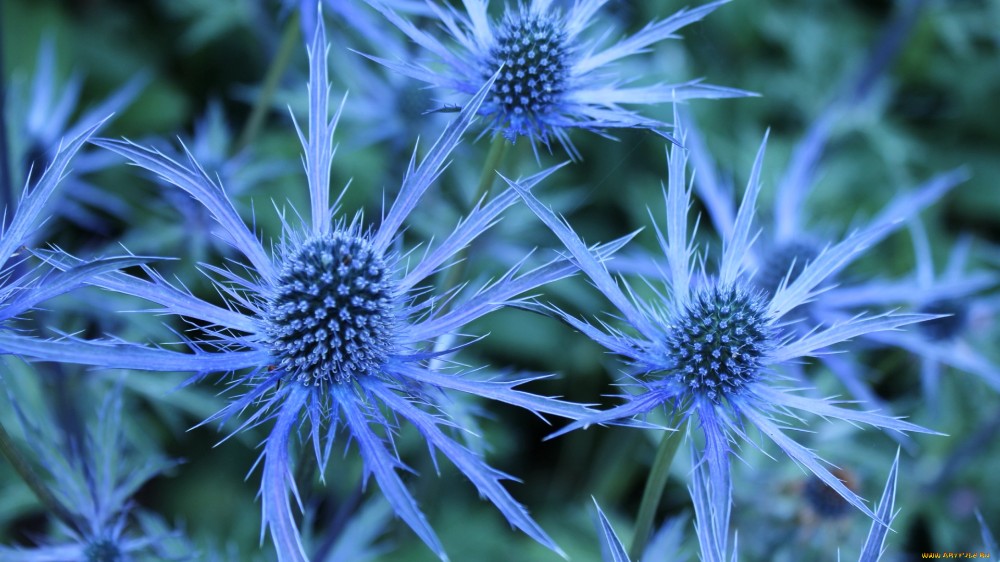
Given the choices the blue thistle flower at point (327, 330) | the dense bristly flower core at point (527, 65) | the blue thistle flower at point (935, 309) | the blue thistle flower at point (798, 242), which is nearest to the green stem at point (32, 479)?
the blue thistle flower at point (327, 330)

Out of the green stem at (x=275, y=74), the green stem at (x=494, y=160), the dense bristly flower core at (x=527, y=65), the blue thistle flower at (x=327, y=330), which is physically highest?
the green stem at (x=275, y=74)

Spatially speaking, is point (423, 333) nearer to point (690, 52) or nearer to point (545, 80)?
point (545, 80)

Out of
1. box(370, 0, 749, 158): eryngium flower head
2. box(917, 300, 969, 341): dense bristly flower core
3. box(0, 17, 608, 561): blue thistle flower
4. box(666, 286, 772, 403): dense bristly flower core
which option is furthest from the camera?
box(917, 300, 969, 341): dense bristly flower core

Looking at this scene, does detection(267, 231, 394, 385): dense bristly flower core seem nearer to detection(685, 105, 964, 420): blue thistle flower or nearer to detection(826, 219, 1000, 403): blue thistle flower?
detection(685, 105, 964, 420): blue thistle flower

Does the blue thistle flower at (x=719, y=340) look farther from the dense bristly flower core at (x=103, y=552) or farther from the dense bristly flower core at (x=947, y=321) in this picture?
the dense bristly flower core at (x=947, y=321)

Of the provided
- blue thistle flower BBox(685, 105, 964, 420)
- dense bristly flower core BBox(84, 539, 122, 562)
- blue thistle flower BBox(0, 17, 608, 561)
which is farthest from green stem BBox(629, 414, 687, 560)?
dense bristly flower core BBox(84, 539, 122, 562)

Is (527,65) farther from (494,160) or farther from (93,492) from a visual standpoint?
(93,492)
